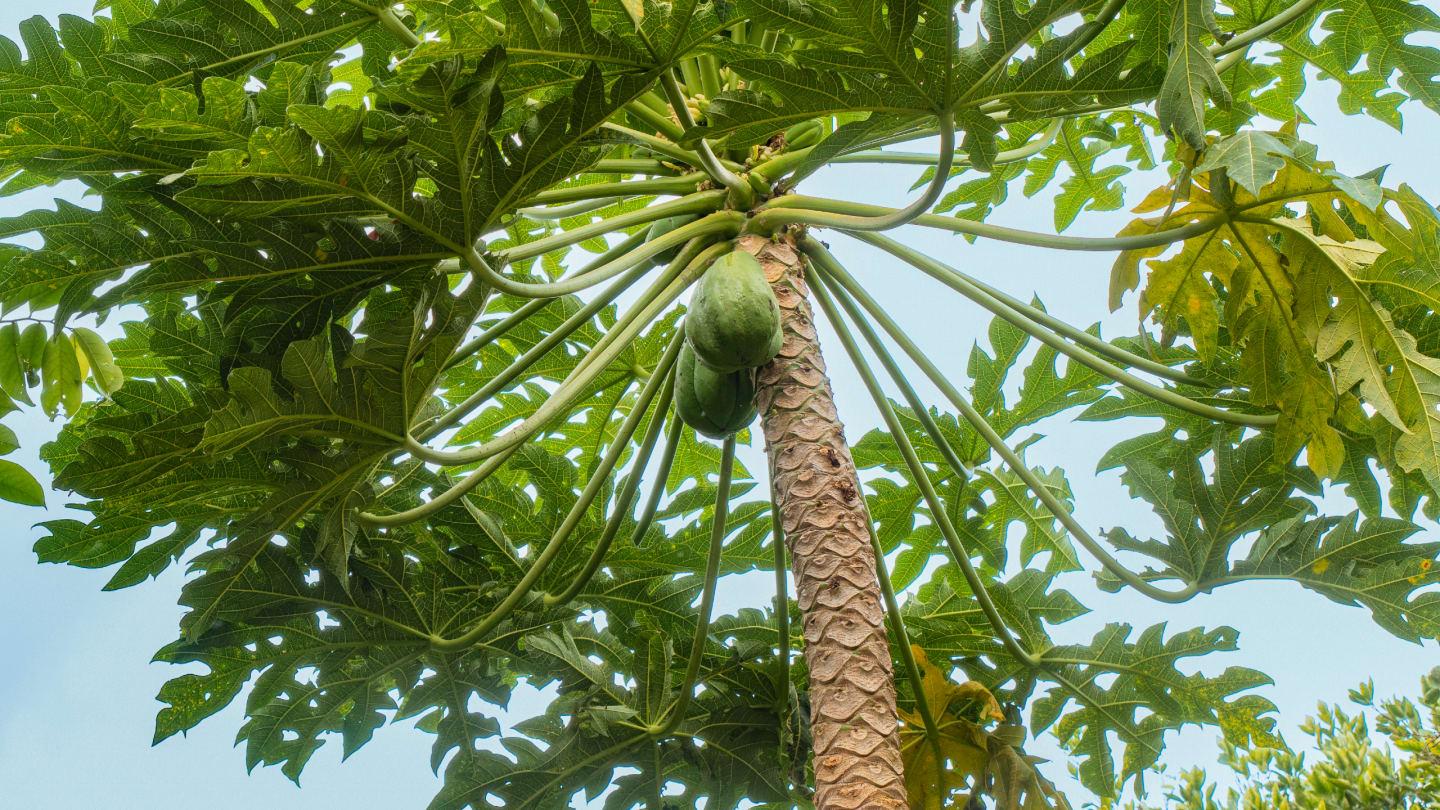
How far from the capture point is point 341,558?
2.49 metres

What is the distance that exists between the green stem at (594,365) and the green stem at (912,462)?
36 cm

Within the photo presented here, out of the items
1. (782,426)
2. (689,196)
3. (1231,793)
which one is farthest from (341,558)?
(1231,793)

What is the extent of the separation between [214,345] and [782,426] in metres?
1.32

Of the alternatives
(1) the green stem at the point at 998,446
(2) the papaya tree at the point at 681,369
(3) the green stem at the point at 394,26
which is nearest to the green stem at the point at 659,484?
(2) the papaya tree at the point at 681,369

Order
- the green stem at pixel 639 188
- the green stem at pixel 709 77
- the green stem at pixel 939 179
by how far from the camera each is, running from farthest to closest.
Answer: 1. the green stem at pixel 709 77
2. the green stem at pixel 639 188
3. the green stem at pixel 939 179

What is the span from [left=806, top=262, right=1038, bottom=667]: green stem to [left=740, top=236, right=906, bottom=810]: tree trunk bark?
0.89 feet

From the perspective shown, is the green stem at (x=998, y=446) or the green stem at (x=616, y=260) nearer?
the green stem at (x=616, y=260)

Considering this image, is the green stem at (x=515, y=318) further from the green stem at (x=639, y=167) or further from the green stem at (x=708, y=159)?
the green stem at (x=708, y=159)

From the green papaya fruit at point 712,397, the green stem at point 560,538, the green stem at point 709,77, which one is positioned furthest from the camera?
the green stem at point 709,77

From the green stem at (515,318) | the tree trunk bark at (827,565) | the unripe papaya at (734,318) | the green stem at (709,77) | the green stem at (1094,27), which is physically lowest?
the tree trunk bark at (827,565)

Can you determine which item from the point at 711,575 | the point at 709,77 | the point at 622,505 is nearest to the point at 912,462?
the point at 711,575

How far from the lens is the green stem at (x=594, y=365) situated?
236 centimetres

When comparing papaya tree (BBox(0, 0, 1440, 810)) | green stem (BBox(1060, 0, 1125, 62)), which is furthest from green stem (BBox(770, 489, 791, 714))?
green stem (BBox(1060, 0, 1125, 62))

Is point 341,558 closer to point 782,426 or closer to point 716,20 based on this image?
point 782,426
